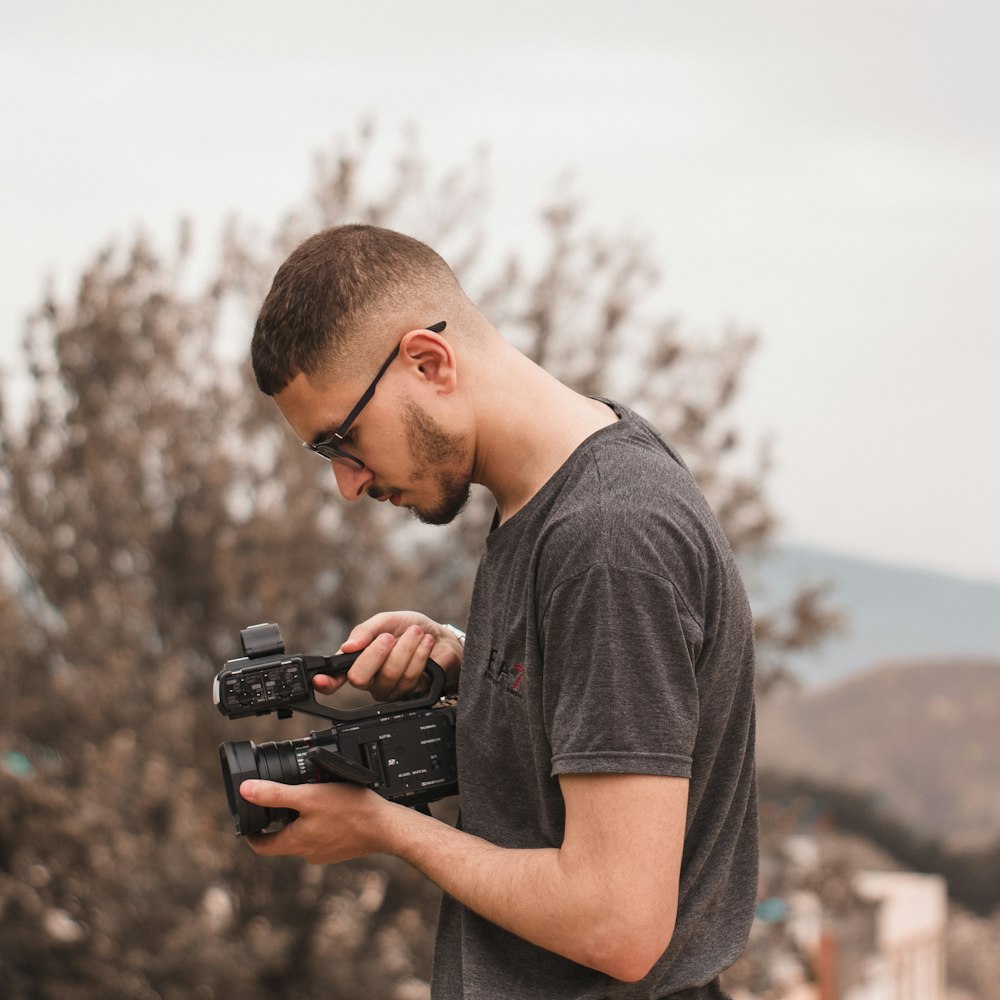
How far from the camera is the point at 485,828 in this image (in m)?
1.89

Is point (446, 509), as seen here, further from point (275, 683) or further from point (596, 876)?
point (596, 876)

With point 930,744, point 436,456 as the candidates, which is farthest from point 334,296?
point 930,744

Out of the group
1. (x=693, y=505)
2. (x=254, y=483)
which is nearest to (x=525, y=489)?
(x=693, y=505)

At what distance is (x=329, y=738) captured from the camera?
2023 millimetres

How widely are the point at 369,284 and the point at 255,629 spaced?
1.88 ft

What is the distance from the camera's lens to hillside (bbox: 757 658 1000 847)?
11453 millimetres

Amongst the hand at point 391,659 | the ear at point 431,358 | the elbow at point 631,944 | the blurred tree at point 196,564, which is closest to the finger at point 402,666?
the hand at point 391,659

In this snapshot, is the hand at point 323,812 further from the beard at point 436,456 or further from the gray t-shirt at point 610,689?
the beard at point 436,456

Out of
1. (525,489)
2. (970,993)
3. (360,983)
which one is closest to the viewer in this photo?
(525,489)

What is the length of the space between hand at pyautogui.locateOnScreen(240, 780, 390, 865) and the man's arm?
158 mm

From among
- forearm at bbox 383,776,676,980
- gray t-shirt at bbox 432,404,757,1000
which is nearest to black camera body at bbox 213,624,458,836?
gray t-shirt at bbox 432,404,757,1000

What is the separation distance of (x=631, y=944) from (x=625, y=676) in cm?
34

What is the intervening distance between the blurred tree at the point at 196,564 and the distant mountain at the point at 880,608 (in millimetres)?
463

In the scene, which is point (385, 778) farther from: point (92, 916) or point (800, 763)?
point (800, 763)
